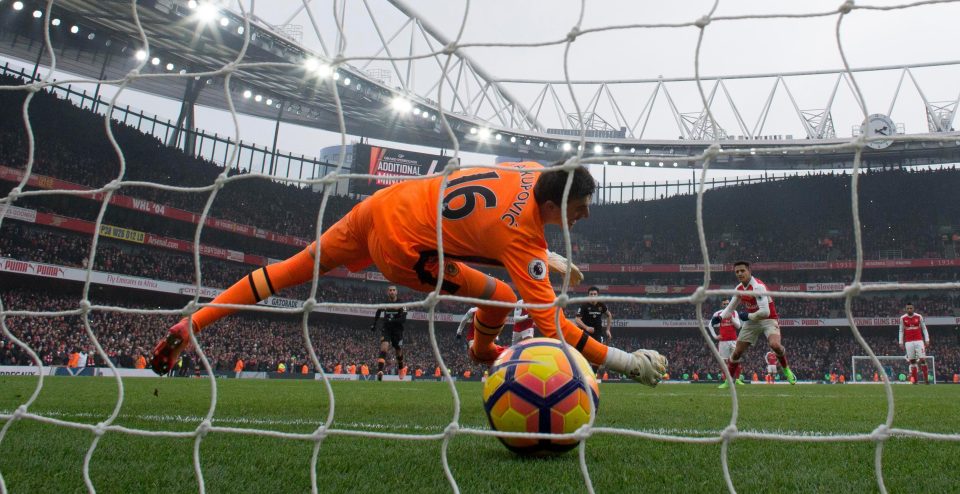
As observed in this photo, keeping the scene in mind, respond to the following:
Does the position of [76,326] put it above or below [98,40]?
below

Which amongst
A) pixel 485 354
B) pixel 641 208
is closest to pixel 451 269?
pixel 485 354

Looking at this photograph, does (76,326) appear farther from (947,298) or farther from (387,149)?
(947,298)

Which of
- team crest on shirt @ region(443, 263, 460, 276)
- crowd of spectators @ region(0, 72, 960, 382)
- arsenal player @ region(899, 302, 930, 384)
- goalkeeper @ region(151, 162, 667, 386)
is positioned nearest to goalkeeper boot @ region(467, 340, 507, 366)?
goalkeeper @ region(151, 162, 667, 386)

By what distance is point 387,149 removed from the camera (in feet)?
119

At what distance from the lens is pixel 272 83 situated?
86.4ft

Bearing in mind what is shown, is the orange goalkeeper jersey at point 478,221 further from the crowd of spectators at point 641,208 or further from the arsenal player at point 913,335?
the crowd of spectators at point 641,208

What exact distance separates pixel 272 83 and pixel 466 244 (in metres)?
24.7

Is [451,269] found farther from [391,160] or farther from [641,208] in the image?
[641,208]

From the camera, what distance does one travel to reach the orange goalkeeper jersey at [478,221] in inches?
136

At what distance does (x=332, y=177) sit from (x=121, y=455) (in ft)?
4.80

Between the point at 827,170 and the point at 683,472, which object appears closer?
the point at 683,472

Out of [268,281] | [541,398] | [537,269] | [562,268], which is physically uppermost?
[562,268]

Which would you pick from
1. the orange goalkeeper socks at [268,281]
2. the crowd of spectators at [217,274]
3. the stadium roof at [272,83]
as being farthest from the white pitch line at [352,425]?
the crowd of spectators at [217,274]

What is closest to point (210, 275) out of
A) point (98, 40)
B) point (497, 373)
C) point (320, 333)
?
point (320, 333)
